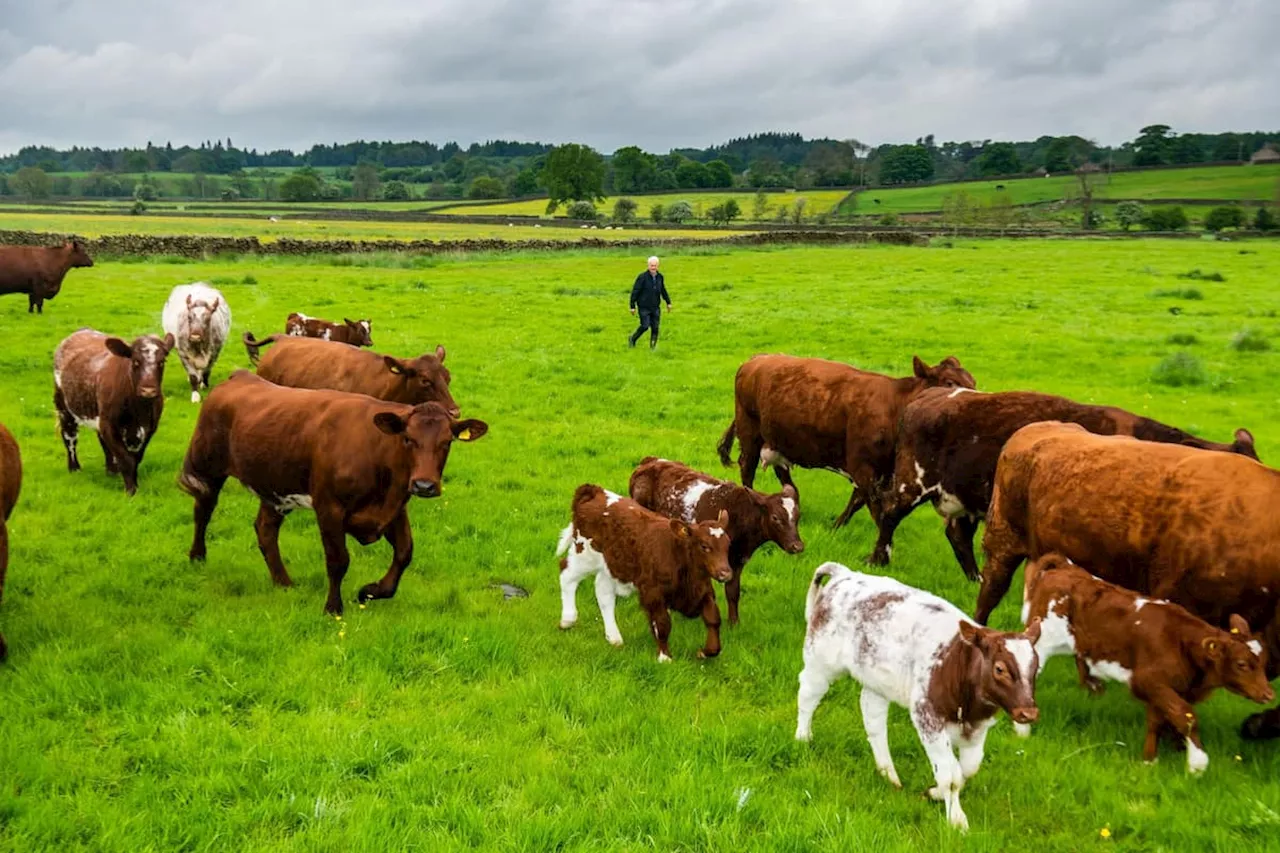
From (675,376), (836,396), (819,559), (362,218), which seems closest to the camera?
(819,559)

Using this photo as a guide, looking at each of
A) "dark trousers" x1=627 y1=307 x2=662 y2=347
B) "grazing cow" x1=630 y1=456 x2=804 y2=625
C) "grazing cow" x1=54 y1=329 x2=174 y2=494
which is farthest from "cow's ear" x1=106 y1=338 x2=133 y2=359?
"dark trousers" x1=627 y1=307 x2=662 y2=347

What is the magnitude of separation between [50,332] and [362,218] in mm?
82558

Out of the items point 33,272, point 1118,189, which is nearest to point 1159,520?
point 33,272

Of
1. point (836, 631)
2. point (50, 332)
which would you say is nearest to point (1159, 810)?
point (836, 631)

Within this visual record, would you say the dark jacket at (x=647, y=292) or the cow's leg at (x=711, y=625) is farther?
the dark jacket at (x=647, y=292)

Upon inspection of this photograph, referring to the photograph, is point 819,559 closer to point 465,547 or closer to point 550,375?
point 465,547

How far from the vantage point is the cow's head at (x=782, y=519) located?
7.14 m

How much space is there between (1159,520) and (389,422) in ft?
18.6

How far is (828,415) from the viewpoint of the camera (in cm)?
974

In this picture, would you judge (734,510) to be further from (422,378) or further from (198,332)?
(198,332)

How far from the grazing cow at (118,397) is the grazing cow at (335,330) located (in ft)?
16.7

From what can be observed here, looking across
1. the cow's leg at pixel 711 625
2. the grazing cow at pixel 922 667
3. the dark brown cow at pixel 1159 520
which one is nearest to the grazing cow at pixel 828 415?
the dark brown cow at pixel 1159 520

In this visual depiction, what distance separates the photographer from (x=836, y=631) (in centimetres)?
534

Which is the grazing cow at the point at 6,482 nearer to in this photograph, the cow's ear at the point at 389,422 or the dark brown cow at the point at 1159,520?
the cow's ear at the point at 389,422
